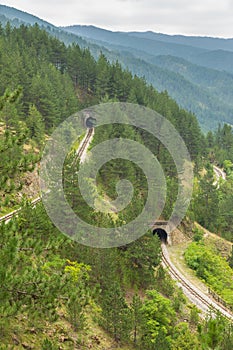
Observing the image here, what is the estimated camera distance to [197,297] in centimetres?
3541

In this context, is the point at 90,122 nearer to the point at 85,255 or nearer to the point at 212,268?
the point at 212,268

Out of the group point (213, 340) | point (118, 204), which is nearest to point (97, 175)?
point (118, 204)

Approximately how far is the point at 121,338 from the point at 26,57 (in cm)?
5415

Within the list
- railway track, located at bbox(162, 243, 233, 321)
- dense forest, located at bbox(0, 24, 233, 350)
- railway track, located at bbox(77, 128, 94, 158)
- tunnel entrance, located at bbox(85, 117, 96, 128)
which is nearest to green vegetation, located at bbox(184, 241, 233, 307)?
dense forest, located at bbox(0, 24, 233, 350)

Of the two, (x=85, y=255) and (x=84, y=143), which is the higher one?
(x=84, y=143)

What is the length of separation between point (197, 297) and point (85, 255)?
14.2 metres

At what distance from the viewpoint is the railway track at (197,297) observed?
111ft

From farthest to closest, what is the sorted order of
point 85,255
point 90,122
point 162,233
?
point 90,122, point 162,233, point 85,255

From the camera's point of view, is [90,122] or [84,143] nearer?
[84,143]

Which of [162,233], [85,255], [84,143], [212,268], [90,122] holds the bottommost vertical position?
[212,268]

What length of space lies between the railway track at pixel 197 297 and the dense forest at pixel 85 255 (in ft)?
4.41

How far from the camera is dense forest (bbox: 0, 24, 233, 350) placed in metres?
14.6

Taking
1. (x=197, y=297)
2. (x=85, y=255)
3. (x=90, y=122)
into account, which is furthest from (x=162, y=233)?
(x=90, y=122)

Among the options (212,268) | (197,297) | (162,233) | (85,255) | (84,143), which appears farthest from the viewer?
(84,143)
